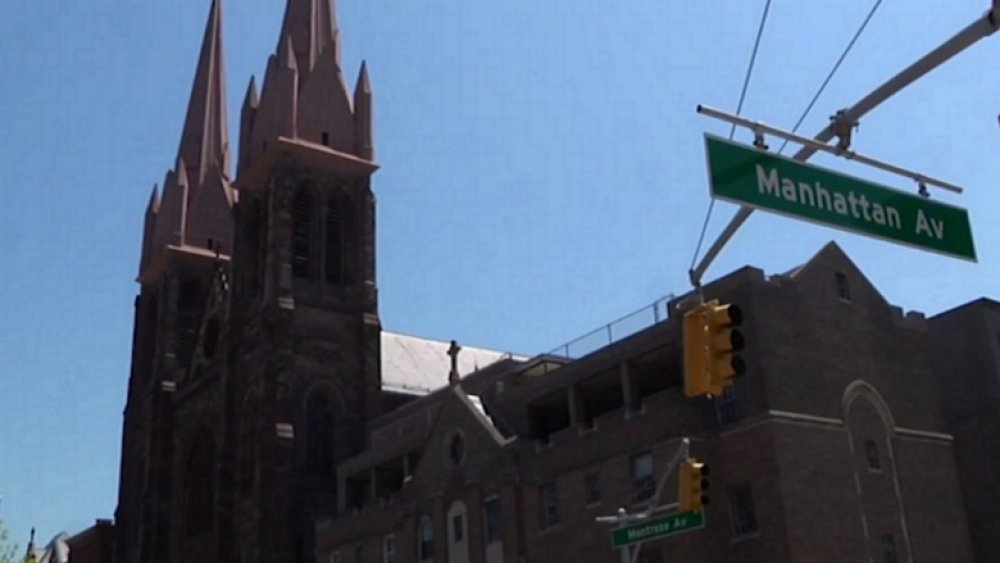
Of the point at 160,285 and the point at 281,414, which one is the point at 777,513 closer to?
the point at 281,414

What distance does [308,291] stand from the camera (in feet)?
202

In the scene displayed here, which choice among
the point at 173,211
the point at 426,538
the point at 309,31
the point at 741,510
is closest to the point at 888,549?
the point at 741,510

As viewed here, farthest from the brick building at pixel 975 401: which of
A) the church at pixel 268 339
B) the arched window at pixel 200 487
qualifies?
the arched window at pixel 200 487

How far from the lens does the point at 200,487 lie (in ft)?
222

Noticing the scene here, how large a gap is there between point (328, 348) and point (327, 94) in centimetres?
1537

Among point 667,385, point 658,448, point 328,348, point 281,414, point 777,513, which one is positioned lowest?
point 777,513

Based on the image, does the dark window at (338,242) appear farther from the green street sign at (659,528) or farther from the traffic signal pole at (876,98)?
the traffic signal pole at (876,98)

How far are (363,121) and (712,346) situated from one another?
57.0 m

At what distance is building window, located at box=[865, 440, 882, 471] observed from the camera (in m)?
36.5

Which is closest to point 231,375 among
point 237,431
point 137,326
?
point 237,431

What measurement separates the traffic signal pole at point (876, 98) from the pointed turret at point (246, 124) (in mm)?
57298

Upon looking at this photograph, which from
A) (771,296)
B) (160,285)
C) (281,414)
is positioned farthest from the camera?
(160,285)

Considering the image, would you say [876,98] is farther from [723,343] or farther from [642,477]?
[642,477]

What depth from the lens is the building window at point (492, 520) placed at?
135ft
